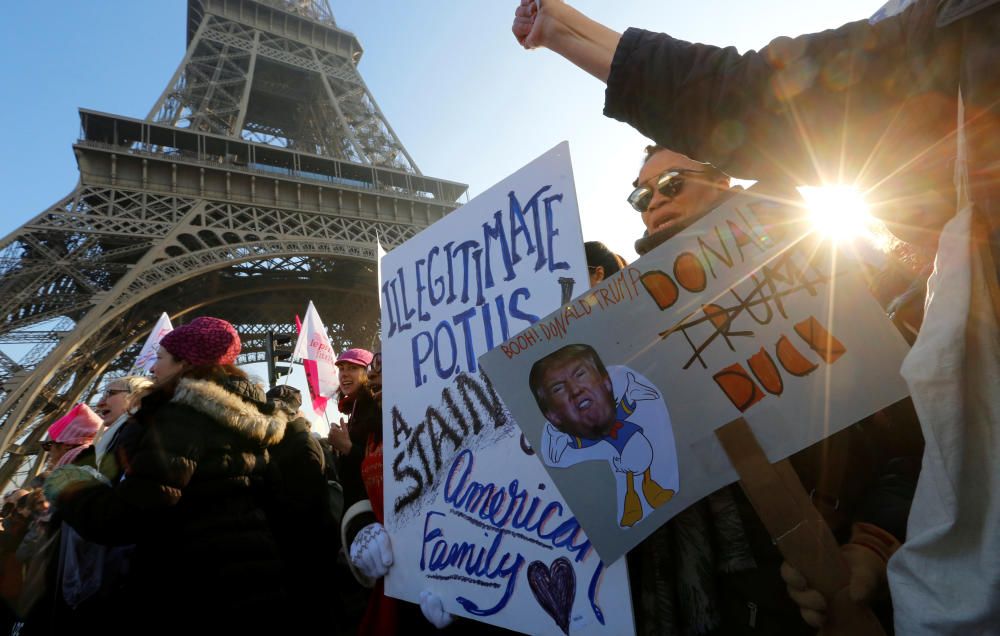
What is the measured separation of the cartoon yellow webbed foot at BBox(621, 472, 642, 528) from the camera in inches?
35.9

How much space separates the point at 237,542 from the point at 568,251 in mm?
1455

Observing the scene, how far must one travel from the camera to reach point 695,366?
90cm

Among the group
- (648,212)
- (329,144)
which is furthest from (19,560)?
(329,144)

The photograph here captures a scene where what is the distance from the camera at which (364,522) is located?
178 centimetres

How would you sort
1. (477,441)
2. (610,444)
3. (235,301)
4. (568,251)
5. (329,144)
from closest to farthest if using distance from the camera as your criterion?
(610,444) < (568,251) < (477,441) < (235,301) < (329,144)

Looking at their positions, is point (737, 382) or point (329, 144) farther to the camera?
point (329, 144)

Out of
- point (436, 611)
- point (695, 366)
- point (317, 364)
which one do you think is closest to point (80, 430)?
point (317, 364)

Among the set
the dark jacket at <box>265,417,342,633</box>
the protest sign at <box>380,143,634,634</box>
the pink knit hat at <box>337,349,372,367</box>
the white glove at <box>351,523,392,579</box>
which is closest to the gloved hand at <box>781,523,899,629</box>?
the protest sign at <box>380,143,634,634</box>

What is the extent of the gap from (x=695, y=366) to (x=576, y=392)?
22 cm

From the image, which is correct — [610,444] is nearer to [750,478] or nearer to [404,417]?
[750,478]

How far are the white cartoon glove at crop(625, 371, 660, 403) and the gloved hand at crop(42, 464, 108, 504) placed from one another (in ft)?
5.87

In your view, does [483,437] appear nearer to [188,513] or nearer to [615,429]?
[615,429]

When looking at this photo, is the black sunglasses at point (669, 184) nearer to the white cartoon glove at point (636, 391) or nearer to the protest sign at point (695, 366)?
the protest sign at point (695, 366)

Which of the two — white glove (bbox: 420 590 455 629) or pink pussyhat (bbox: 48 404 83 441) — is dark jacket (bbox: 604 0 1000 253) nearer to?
white glove (bbox: 420 590 455 629)
